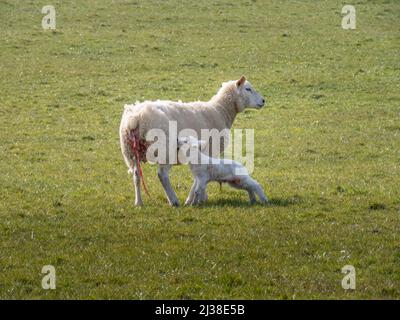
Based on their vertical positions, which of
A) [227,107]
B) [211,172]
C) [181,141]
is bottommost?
[211,172]

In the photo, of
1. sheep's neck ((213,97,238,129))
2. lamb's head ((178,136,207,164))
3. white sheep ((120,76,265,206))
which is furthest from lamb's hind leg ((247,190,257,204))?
sheep's neck ((213,97,238,129))

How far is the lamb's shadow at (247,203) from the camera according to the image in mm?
14344

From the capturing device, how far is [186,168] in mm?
18844

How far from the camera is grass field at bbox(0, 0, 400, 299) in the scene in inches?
418

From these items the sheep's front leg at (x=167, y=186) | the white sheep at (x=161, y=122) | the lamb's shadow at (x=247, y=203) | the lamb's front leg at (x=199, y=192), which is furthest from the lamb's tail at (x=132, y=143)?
the lamb's shadow at (x=247, y=203)

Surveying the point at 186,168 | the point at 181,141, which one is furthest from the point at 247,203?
the point at 186,168

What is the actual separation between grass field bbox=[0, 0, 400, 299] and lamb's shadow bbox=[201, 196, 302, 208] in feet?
0.24

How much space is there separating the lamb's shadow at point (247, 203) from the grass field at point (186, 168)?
0.07 m

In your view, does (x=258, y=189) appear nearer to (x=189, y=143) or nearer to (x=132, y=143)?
(x=189, y=143)

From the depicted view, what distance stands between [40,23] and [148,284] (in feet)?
94.5

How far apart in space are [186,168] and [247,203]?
4417 mm

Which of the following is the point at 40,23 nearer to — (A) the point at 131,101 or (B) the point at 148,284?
(A) the point at 131,101

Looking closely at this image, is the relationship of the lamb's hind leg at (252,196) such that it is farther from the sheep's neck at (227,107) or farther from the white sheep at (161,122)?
the sheep's neck at (227,107)

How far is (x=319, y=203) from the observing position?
14727 millimetres
